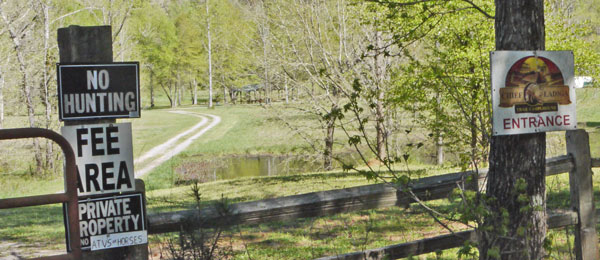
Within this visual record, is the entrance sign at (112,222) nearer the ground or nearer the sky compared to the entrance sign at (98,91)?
nearer the ground

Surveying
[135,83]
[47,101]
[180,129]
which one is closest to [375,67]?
[47,101]

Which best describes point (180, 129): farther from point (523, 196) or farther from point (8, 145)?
point (523, 196)

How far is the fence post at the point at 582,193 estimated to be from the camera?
4867mm

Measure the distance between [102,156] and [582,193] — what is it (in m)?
3.87

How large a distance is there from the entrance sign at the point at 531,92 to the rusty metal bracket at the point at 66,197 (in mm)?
2604

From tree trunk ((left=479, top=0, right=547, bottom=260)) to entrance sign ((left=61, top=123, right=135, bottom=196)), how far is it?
7.83 feet

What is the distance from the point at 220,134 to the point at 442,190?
117 ft

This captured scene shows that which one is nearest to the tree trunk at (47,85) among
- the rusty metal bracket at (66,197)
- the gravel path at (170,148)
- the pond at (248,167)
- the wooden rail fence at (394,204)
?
the gravel path at (170,148)

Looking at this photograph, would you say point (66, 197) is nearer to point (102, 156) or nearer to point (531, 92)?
point (102, 156)

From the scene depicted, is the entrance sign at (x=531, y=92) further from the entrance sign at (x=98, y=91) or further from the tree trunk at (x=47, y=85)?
the tree trunk at (x=47, y=85)

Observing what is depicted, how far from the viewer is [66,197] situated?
2.77 m

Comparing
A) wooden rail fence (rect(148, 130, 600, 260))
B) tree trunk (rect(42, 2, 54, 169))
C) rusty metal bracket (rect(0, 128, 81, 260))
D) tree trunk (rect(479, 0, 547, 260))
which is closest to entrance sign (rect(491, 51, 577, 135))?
tree trunk (rect(479, 0, 547, 260))

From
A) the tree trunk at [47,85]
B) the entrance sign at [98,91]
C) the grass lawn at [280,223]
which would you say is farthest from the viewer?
the tree trunk at [47,85]

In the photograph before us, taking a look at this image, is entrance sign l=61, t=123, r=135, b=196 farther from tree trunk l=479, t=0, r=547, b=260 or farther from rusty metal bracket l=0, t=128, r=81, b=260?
tree trunk l=479, t=0, r=547, b=260
